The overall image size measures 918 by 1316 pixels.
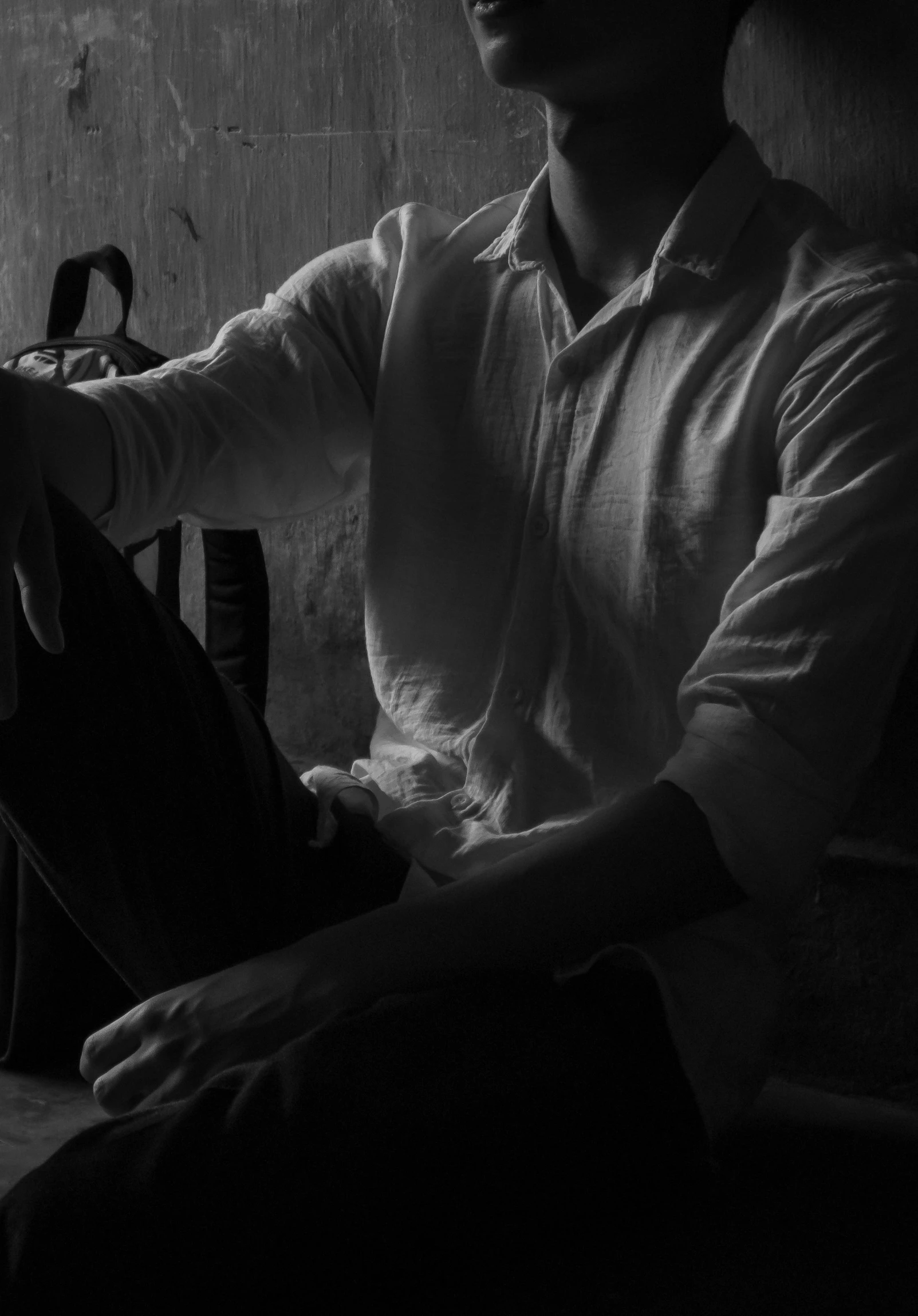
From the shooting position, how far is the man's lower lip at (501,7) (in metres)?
1.36

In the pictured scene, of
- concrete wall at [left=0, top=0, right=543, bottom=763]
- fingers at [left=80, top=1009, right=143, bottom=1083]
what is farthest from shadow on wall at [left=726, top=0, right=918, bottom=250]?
fingers at [left=80, top=1009, right=143, bottom=1083]

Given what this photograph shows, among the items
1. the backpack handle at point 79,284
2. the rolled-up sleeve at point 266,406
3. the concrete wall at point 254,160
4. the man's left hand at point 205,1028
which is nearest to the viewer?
the man's left hand at point 205,1028

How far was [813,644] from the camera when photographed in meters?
1.19

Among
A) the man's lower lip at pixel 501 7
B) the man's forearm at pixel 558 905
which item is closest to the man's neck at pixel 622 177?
the man's lower lip at pixel 501 7

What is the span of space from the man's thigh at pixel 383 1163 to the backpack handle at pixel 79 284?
136 cm

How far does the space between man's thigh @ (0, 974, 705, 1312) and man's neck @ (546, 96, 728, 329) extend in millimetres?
764

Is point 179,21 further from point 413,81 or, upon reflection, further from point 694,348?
point 694,348

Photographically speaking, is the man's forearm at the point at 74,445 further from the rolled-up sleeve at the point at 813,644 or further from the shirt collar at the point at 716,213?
the rolled-up sleeve at the point at 813,644

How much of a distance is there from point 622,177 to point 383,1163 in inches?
40.2

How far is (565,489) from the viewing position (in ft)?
4.63

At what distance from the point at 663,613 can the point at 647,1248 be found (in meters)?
0.58

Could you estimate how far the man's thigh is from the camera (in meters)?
0.93

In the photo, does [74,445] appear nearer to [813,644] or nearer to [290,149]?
[813,644]

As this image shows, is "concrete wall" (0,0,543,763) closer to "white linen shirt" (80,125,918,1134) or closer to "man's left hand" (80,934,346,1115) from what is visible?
"white linen shirt" (80,125,918,1134)
